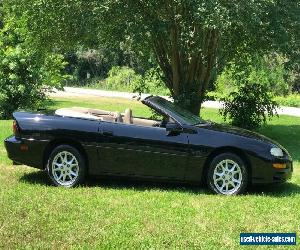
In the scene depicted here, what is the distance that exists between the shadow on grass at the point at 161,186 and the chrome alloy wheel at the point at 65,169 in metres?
0.24

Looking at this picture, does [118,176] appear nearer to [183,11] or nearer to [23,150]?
[23,150]

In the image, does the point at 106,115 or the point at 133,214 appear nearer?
the point at 133,214

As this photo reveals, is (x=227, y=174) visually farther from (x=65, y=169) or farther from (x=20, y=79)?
(x=20, y=79)

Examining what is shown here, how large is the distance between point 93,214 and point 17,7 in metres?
7.97

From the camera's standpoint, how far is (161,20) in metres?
11.2

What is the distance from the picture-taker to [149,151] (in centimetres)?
723

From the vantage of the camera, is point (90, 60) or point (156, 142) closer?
point (156, 142)

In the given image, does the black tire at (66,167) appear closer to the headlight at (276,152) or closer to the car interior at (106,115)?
the car interior at (106,115)

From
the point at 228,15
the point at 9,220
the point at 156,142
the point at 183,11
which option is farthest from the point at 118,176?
the point at 183,11

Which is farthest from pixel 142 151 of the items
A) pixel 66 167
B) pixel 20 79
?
pixel 20 79

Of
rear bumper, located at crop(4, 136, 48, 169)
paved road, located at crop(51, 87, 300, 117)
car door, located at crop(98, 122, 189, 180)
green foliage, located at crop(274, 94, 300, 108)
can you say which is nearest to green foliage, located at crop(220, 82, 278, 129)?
paved road, located at crop(51, 87, 300, 117)

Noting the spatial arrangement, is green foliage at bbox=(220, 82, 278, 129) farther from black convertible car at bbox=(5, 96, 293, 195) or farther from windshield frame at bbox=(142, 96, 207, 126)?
black convertible car at bbox=(5, 96, 293, 195)

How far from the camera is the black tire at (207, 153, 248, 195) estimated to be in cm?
716

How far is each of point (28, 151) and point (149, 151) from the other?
177 cm
